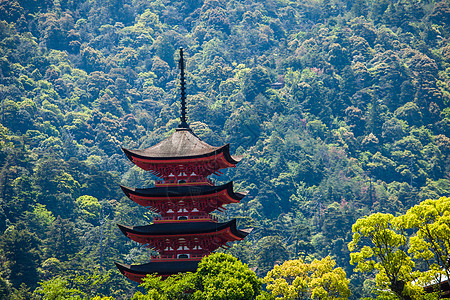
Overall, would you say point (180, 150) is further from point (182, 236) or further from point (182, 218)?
point (182, 236)

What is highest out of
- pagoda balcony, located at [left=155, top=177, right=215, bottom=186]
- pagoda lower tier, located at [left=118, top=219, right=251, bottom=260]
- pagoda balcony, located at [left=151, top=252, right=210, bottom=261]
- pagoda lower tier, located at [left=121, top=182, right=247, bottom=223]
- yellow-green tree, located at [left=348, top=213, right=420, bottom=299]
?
pagoda balcony, located at [left=155, top=177, right=215, bottom=186]

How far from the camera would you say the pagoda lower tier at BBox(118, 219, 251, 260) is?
173 feet

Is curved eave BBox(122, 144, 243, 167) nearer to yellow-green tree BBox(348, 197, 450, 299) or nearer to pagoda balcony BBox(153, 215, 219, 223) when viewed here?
pagoda balcony BBox(153, 215, 219, 223)

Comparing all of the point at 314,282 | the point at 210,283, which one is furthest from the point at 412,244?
the point at 314,282

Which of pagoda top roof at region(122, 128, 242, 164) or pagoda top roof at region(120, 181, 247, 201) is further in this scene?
pagoda top roof at region(122, 128, 242, 164)

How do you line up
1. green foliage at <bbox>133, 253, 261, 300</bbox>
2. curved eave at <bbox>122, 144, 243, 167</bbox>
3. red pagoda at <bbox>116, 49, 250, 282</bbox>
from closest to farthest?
green foliage at <bbox>133, 253, 261, 300</bbox>, red pagoda at <bbox>116, 49, 250, 282</bbox>, curved eave at <bbox>122, 144, 243, 167</bbox>

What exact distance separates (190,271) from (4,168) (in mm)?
101779

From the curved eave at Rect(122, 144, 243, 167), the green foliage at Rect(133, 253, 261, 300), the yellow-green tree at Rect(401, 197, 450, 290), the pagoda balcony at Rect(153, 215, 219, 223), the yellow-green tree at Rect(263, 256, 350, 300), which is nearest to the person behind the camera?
the yellow-green tree at Rect(401, 197, 450, 290)

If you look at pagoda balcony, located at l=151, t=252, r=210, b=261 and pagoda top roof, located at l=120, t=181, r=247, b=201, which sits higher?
pagoda top roof, located at l=120, t=181, r=247, b=201

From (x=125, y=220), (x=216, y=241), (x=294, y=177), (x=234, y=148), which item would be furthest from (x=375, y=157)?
(x=216, y=241)

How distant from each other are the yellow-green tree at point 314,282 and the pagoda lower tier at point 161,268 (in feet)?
38.7

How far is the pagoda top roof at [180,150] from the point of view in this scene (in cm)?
5378

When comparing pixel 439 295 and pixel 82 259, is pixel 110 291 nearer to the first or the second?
pixel 82 259

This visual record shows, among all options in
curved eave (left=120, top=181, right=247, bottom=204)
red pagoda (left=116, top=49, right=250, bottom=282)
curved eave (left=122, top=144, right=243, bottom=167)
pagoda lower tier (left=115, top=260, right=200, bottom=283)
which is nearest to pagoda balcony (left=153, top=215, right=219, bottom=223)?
red pagoda (left=116, top=49, right=250, bottom=282)
